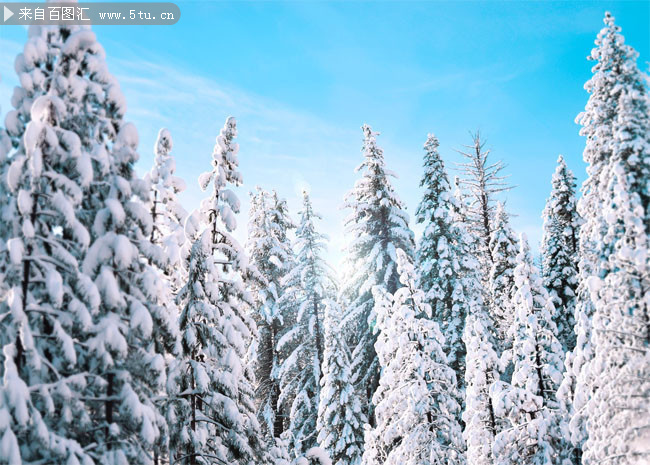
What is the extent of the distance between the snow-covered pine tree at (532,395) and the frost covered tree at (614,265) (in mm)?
1786

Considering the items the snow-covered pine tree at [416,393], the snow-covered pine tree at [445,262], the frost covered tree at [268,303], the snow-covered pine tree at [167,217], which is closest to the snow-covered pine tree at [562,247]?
the snow-covered pine tree at [445,262]

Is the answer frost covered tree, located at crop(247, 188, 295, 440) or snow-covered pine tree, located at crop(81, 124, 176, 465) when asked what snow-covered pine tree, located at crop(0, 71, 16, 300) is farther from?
frost covered tree, located at crop(247, 188, 295, 440)

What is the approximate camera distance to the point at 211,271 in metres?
11.9

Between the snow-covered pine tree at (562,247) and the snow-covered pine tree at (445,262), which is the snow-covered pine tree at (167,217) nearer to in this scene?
the snow-covered pine tree at (445,262)

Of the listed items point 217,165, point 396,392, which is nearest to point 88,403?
point 217,165

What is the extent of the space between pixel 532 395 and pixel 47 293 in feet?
42.5

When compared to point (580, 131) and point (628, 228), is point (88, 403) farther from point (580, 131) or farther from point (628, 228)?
Answer: point (580, 131)

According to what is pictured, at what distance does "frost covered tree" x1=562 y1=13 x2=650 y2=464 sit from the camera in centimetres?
991

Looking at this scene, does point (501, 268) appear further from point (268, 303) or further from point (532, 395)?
point (268, 303)

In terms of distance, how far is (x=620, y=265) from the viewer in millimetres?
10219

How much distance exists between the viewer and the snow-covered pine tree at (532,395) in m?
13.3

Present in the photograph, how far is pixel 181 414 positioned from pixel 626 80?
525 inches

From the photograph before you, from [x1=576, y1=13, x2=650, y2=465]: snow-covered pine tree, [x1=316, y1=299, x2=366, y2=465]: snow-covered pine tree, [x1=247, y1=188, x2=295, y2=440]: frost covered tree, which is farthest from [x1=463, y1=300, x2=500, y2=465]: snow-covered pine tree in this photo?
[x1=247, y1=188, x2=295, y2=440]: frost covered tree

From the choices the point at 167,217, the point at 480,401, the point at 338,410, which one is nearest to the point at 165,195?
the point at 167,217
